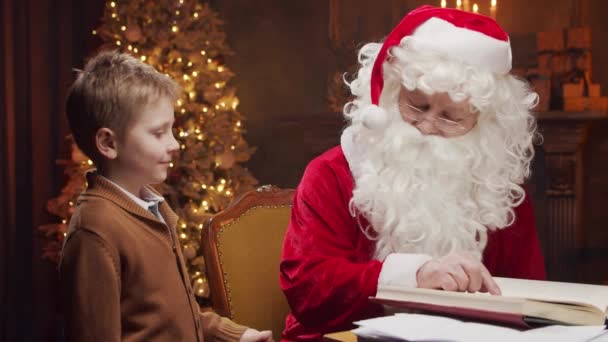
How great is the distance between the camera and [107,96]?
5.58ft

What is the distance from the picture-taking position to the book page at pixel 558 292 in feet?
4.61

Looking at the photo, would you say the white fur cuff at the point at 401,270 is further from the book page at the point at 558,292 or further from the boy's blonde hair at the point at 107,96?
the boy's blonde hair at the point at 107,96

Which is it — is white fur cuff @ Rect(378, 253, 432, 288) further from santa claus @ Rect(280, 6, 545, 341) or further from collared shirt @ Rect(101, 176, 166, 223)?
collared shirt @ Rect(101, 176, 166, 223)

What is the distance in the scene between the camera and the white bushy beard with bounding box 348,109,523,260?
201 centimetres

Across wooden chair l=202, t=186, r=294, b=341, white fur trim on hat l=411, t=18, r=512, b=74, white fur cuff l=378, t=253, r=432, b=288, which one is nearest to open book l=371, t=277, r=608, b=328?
white fur cuff l=378, t=253, r=432, b=288

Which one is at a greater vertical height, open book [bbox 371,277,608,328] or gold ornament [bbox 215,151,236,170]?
open book [bbox 371,277,608,328]

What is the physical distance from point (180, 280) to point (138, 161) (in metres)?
0.29

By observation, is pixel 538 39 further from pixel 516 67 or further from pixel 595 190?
pixel 595 190

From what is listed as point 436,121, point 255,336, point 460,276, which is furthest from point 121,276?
point 436,121

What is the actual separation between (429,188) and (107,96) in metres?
0.89

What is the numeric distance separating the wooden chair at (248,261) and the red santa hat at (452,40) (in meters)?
0.61

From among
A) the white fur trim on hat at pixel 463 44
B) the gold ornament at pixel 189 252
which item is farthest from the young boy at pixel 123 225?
the gold ornament at pixel 189 252

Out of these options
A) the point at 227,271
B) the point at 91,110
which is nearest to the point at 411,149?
the point at 227,271

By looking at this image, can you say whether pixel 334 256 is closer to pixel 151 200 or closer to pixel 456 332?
pixel 151 200
